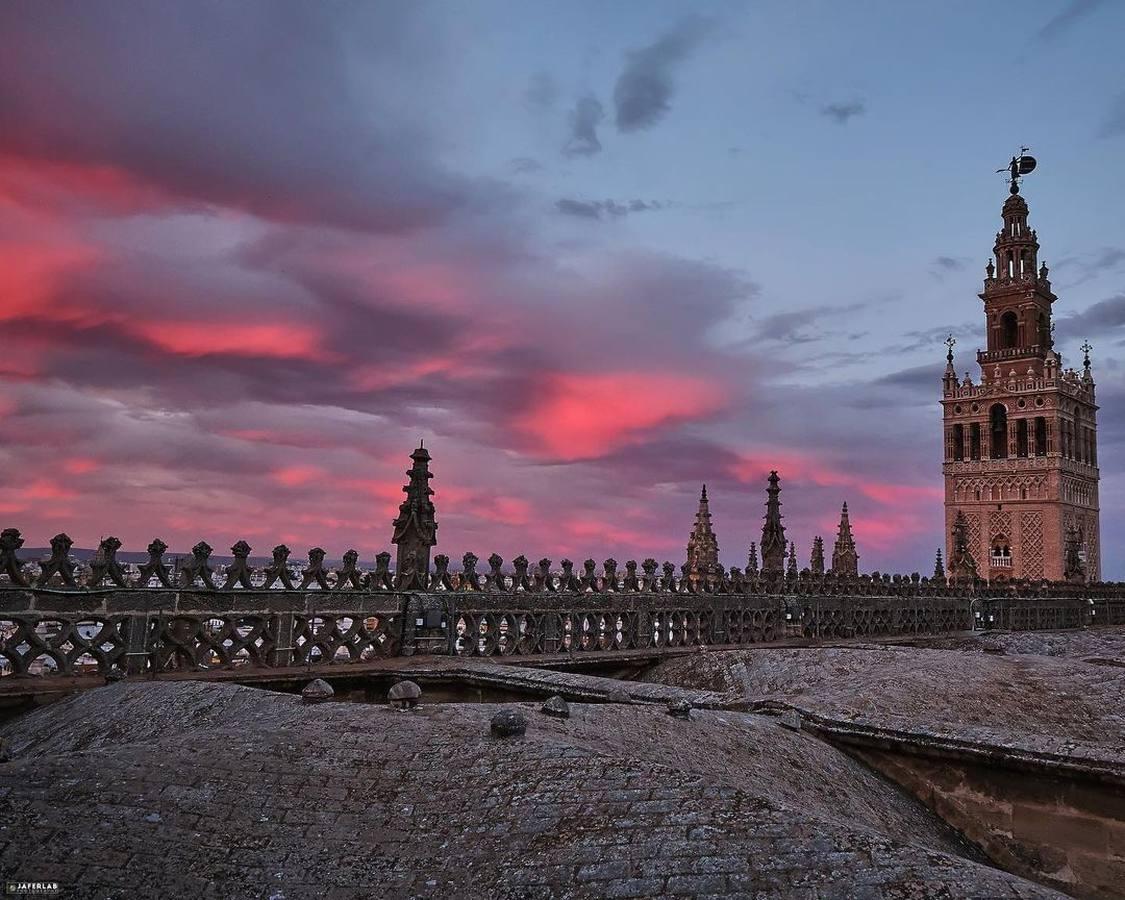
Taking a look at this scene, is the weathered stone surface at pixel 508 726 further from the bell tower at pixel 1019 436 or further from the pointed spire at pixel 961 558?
the bell tower at pixel 1019 436

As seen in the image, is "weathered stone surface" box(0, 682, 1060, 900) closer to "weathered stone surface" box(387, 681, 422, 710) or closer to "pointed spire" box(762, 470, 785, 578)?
"weathered stone surface" box(387, 681, 422, 710)

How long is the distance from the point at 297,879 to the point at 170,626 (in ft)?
31.9

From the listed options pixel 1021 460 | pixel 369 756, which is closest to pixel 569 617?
pixel 369 756

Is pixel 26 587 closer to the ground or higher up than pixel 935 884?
higher up

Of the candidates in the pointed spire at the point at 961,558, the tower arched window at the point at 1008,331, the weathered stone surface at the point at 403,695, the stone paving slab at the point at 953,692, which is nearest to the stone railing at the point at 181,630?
the stone paving slab at the point at 953,692

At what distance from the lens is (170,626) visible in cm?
1311

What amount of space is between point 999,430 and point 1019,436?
8.05ft

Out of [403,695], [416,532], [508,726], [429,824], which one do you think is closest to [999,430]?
[416,532]

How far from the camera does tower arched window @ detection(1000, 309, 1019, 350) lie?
87.4 metres

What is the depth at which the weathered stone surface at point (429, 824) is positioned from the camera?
168 inches

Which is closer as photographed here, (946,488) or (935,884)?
(935,884)

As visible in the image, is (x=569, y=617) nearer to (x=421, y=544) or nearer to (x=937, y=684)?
(x=421, y=544)

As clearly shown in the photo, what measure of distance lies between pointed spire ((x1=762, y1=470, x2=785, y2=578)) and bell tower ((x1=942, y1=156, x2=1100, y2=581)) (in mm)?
58041

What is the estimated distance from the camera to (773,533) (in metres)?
28.4
